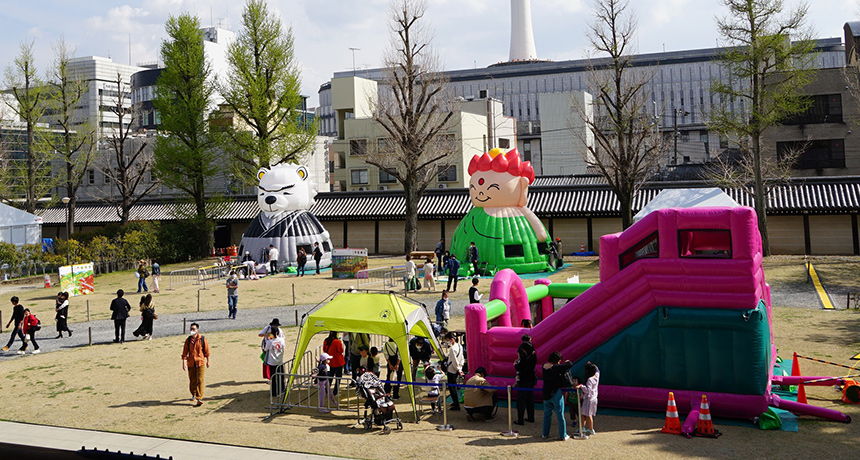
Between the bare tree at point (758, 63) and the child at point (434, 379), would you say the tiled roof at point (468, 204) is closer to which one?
the bare tree at point (758, 63)

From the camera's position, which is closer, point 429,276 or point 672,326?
point 672,326

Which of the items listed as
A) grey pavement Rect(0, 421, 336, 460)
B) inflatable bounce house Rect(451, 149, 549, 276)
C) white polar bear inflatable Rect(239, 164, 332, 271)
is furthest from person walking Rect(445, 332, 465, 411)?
white polar bear inflatable Rect(239, 164, 332, 271)

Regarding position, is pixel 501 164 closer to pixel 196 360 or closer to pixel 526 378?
pixel 526 378

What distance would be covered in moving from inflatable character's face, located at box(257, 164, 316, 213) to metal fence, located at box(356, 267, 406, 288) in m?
6.14

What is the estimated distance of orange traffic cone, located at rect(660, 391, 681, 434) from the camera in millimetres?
11914

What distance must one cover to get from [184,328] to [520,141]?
6722 cm

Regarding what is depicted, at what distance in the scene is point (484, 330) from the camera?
568 inches

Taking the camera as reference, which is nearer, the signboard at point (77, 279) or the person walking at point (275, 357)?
the person walking at point (275, 357)

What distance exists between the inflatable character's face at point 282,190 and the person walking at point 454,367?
24164mm

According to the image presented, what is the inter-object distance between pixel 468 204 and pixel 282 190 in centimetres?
1280

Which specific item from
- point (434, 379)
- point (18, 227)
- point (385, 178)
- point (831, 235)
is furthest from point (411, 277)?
point (385, 178)

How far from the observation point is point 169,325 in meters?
23.7

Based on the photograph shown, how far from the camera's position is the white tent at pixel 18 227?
41.9 meters

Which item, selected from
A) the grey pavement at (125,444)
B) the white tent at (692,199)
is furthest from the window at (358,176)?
the grey pavement at (125,444)
